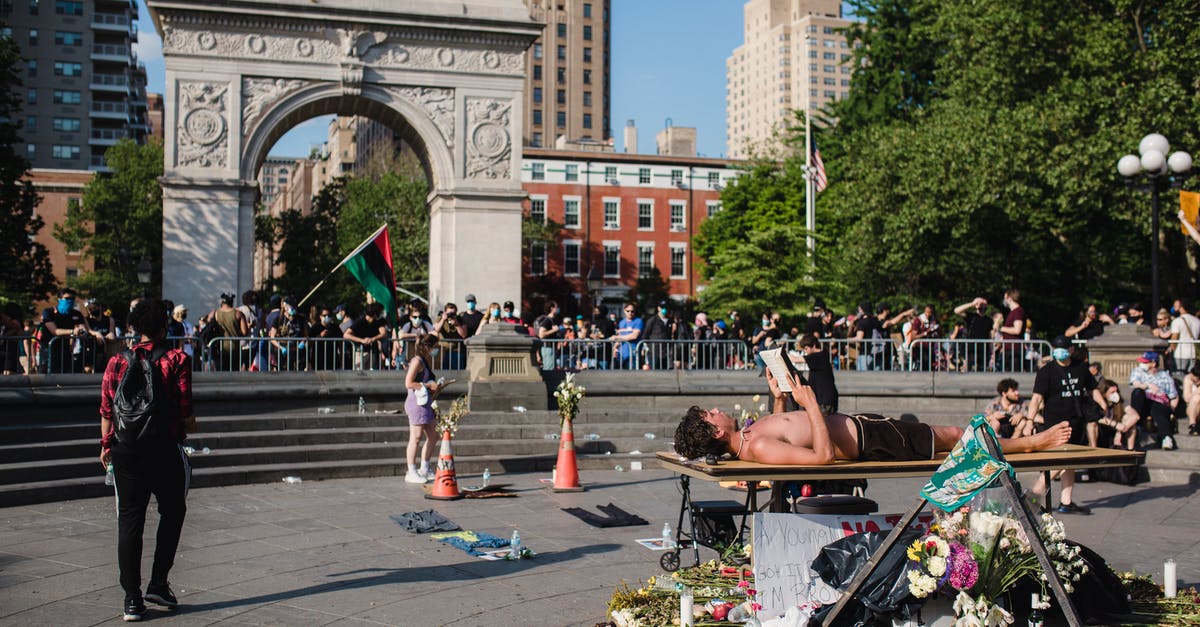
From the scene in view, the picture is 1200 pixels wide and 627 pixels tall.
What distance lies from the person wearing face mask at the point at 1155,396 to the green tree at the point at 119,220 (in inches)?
2137

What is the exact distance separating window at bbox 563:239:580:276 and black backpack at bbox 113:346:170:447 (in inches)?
2438

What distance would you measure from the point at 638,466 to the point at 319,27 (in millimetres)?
17607

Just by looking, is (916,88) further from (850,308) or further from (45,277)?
(45,277)

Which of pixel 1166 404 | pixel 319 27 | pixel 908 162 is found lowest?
pixel 1166 404

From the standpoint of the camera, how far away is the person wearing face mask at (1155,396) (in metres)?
14.8

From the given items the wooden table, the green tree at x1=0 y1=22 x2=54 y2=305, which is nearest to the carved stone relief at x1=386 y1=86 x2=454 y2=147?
the green tree at x1=0 y1=22 x2=54 y2=305

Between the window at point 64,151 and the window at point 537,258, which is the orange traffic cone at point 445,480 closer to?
the window at point 537,258

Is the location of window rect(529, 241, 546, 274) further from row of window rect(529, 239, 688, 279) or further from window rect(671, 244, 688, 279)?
window rect(671, 244, 688, 279)

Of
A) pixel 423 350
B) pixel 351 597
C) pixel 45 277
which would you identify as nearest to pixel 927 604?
pixel 351 597

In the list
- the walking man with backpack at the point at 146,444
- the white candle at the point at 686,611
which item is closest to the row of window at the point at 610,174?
the walking man with backpack at the point at 146,444

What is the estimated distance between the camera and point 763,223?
5731 cm

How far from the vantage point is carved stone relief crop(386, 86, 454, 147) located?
2806 cm

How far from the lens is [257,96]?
26938mm

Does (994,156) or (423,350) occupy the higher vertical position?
(994,156)
